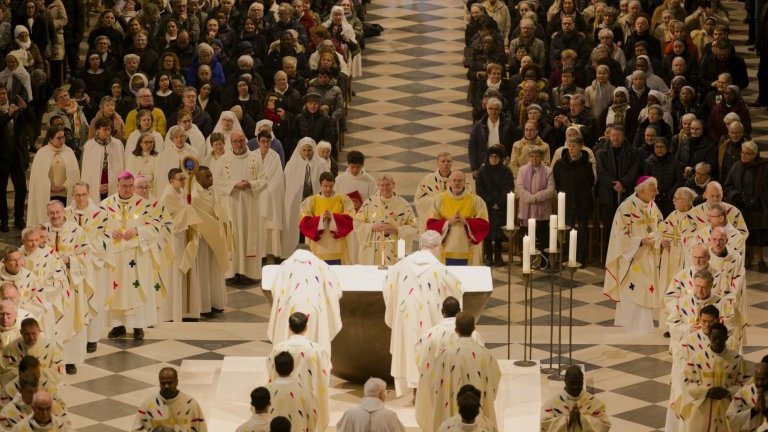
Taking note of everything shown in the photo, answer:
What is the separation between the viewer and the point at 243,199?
67.8ft

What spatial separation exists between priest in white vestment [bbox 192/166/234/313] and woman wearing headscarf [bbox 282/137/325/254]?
1296 millimetres

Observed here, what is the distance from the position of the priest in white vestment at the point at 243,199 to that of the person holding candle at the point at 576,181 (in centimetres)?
330

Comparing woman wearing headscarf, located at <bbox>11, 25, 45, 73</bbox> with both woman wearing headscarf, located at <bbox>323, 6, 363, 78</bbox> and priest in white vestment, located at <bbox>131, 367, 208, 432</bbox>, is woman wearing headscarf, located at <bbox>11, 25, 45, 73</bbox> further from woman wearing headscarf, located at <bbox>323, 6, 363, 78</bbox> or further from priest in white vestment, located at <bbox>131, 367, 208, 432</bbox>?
priest in white vestment, located at <bbox>131, 367, 208, 432</bbox>

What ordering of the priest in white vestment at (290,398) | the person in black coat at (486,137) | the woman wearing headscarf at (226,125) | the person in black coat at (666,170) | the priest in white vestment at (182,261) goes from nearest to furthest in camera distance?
the priest in white vestment at (290,398)
the priest in white vestment at (182,261)
the person in black coat at (666,170)
the woman wearing headscarf at (226,125)
the person in black coat at (486,137)

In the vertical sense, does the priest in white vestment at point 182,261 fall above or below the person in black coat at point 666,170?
below

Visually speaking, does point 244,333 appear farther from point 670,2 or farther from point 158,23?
point 670,2

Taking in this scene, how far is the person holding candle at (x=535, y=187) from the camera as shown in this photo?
67.1 feet

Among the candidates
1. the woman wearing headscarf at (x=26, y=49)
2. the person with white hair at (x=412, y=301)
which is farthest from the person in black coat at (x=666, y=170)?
the woman wearing headscarf at (x=26, y=49)

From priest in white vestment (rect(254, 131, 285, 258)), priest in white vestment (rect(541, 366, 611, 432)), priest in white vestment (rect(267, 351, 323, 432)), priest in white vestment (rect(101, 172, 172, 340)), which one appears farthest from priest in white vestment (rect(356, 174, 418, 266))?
priest in white vestment (rect(541, 366, 611, 432))

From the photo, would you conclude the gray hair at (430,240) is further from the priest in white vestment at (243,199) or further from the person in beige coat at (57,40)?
the person in beige coat at (57,40)

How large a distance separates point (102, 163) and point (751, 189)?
23.4 feet

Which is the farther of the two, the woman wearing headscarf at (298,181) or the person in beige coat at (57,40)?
the person in beige coat at (57,40)

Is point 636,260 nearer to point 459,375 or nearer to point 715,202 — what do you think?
point 715,202

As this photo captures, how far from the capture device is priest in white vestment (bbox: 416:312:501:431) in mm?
14383
